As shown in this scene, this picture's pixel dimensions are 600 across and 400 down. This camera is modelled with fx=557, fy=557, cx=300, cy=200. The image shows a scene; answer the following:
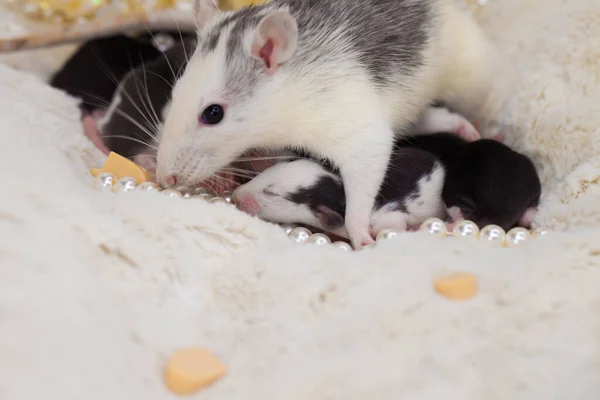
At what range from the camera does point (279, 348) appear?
0.90 meters

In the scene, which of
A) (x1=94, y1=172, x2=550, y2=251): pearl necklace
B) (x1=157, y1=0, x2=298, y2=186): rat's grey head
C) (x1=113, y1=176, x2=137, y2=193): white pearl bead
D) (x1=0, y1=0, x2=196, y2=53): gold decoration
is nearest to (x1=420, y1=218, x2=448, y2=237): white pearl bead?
(x1=94, y1=172, x2=550, y2=251): pearl necklace

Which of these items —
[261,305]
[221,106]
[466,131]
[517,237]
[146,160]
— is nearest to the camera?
[261,305]

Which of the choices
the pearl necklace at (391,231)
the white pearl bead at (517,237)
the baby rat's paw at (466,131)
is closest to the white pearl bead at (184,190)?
the pearl necklace at (391,231)

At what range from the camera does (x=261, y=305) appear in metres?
1.00

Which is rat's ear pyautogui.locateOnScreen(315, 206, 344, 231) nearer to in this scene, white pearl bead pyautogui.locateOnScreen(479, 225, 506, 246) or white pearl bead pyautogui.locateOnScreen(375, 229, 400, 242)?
white pearl bead pyautogui.locateOnScreen(375, 229, 400, 242)

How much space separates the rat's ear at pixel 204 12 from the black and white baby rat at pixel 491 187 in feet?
A: 2.62

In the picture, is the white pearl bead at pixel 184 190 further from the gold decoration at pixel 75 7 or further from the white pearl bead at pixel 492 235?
the gold decoration at pixel 75 7

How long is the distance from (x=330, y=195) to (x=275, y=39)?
41 cm

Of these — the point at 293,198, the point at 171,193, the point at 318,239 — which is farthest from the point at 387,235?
the point at 171,193

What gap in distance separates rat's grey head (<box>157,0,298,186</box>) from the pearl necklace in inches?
2.9

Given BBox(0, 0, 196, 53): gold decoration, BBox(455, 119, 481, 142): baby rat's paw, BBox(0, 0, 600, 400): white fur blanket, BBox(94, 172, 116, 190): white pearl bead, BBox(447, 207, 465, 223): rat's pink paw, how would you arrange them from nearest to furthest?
1. BBox(0, 0, 600, 400): white fur blanket
2. BBox(94, 172, 116, 190): white pearl bead
3. BBox(447, 207, 465, 223): rat's pink paw
4. BBox(455, 119, 481, 142): baby rat's paw
5. BBox(0, 0, 196, 53): gold decoration

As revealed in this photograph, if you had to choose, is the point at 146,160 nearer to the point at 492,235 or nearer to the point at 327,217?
the point at 327,217

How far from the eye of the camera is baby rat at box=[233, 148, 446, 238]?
1.42 m

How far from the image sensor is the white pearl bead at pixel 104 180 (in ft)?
4.42
